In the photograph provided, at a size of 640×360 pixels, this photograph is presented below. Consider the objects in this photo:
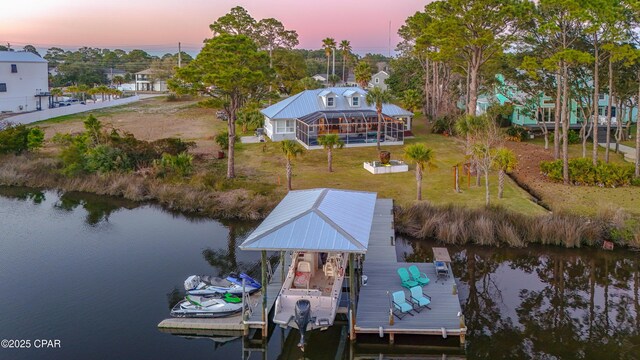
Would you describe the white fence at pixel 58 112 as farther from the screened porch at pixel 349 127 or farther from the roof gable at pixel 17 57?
the screened porch at pixel 349 127

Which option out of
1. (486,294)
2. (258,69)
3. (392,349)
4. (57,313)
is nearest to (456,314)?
(392,349)

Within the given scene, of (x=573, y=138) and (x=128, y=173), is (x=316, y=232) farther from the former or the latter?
(x=573, y=138)

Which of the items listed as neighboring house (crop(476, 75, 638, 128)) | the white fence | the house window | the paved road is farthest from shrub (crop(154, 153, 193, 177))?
neighboring house (crop(476, 75, 638, 128))

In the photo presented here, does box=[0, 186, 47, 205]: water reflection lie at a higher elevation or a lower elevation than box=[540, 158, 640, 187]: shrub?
lower

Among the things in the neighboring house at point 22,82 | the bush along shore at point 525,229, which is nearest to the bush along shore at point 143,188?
the bush along shore at point 525,229

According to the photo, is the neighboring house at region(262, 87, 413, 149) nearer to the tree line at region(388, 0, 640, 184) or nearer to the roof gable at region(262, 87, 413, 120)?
the roof gable at region(262, 87, 413, 120)

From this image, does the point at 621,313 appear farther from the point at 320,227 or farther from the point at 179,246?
the point at 179,246

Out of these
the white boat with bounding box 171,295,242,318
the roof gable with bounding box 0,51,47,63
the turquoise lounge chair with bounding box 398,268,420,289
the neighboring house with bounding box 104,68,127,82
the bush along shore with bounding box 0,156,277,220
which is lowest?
the white boat with bounding box 171,295,242,318
